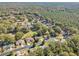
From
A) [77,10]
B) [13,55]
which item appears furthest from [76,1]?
[13,55]

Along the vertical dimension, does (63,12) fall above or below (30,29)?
above

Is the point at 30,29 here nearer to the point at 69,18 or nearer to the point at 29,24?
the point at 29,24

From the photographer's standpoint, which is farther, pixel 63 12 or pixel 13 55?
pixel 63 12

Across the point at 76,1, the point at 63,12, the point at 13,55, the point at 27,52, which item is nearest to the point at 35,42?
the point at 27,52

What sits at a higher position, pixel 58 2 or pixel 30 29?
pixel 58 2

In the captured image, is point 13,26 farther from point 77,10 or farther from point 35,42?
point 77,10

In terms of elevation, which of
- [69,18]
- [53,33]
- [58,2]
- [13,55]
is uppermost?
[58,2]
